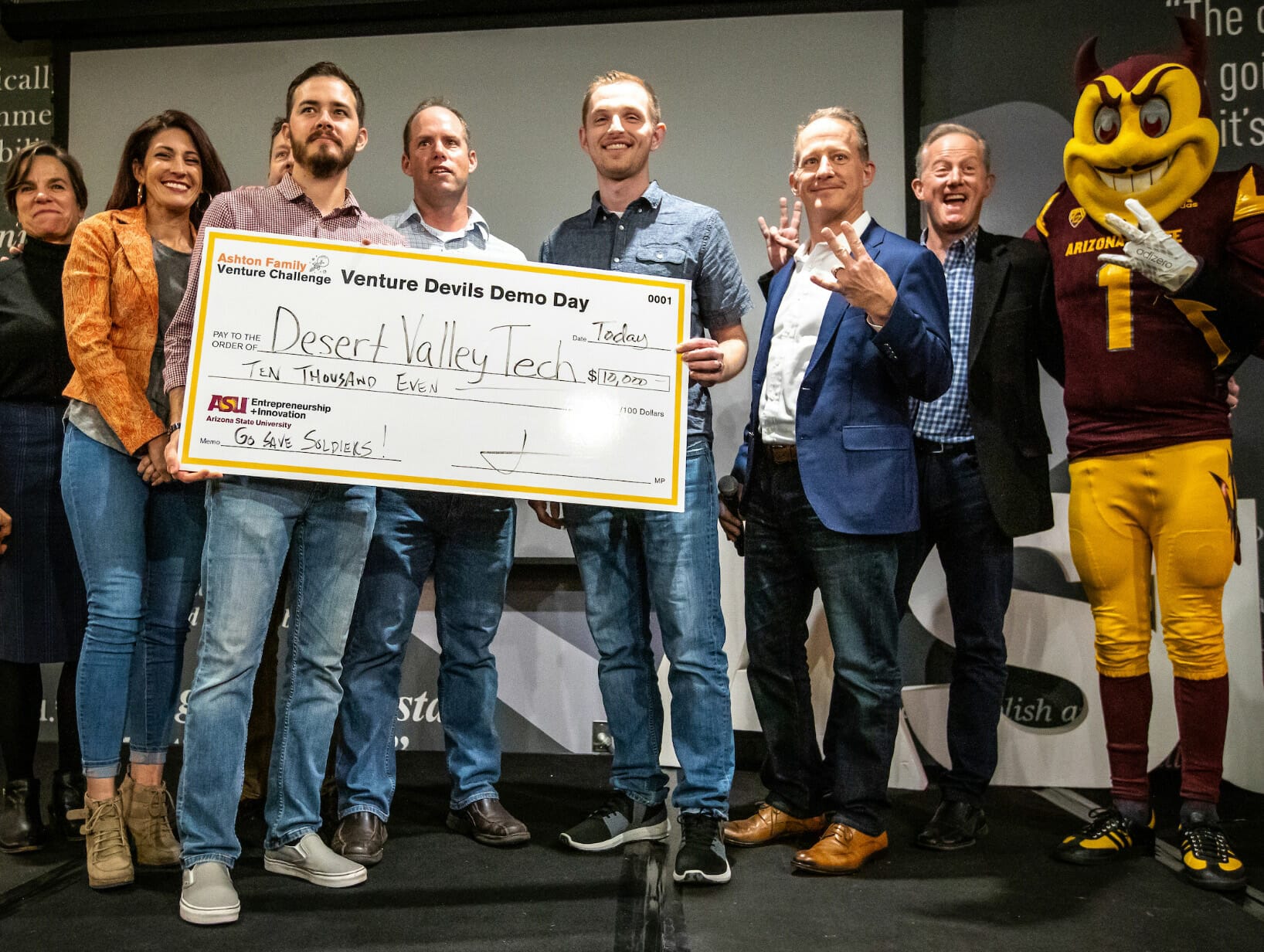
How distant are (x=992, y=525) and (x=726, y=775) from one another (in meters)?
0.96

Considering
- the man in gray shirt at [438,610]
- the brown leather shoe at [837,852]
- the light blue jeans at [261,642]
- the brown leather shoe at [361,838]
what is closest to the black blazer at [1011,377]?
the brown leather shoe at [837,852]

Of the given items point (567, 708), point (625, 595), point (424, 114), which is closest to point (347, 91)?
point (424, 114)

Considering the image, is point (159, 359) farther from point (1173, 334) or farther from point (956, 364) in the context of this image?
point (1173, 334)

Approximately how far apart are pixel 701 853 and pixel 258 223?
1704 millimetres

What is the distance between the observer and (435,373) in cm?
207

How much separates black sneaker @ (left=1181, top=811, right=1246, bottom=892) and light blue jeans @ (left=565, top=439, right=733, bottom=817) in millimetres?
1065

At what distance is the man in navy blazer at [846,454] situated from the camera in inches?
82.4

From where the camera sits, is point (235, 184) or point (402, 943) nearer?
point (402, 943)

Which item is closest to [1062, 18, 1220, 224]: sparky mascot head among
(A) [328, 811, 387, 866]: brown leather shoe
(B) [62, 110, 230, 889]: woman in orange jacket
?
(B) [62, 110, 230, 889]: woman in orange jacket

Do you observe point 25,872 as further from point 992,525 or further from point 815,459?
point 992,525

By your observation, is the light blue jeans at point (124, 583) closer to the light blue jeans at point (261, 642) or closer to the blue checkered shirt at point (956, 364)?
the light blue jeans at point (261, 642)

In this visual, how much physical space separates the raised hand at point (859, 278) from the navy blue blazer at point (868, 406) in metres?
0.10

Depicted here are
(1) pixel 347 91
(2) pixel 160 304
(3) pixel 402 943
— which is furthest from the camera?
(2) pixel 160 304

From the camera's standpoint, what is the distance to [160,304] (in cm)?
219
